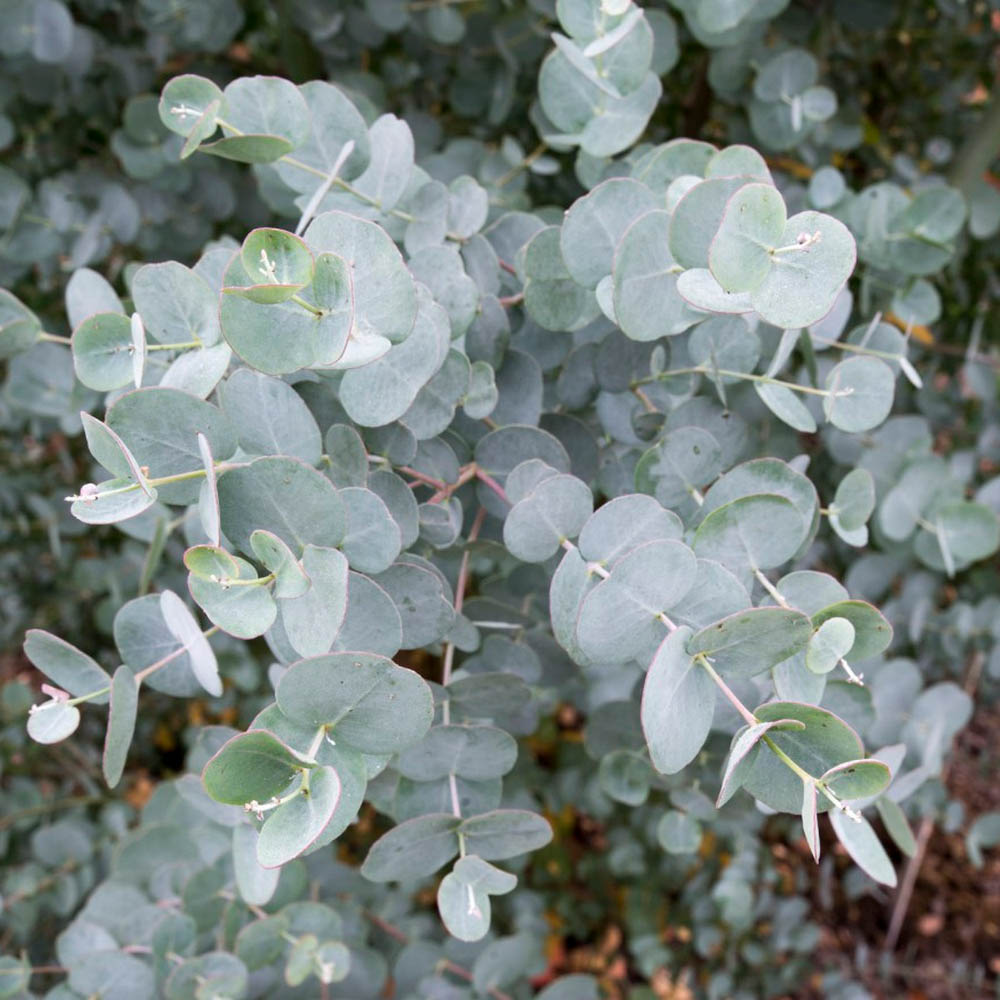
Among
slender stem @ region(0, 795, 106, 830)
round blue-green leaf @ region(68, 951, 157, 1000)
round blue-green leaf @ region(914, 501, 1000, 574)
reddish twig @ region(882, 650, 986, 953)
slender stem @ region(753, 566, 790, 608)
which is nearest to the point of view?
slender stem @ region(753, 566, 790, 608)

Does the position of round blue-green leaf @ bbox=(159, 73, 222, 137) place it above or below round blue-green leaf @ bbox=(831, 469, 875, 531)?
above

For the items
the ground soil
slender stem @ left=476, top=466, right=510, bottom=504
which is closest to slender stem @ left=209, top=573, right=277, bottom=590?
slender stem @ left=476, top=466, right=510, bottom=504

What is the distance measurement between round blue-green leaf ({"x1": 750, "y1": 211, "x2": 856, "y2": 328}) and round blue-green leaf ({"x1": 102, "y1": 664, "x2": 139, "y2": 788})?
41cm

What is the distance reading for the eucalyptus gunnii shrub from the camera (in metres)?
0.46

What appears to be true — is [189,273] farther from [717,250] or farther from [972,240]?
[972,240]

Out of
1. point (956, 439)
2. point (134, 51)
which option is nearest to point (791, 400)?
point (956, 439)

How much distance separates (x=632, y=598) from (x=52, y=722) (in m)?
0.33

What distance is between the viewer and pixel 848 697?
0.65 meters

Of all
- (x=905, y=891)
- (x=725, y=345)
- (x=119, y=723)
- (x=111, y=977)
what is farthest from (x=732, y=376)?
(x=905, y=891)

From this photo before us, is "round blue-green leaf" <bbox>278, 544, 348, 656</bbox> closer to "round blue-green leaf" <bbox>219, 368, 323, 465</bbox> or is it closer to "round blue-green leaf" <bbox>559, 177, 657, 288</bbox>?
"round blue-green leaf" <bbox>219, 368, 323, 465</bbox>

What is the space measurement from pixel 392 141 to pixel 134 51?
74 centimetres

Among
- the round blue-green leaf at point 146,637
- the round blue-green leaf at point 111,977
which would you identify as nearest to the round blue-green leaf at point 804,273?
the round blue-green leaf at point 146,637

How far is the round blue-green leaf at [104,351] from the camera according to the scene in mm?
558

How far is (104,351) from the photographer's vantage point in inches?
22.4
